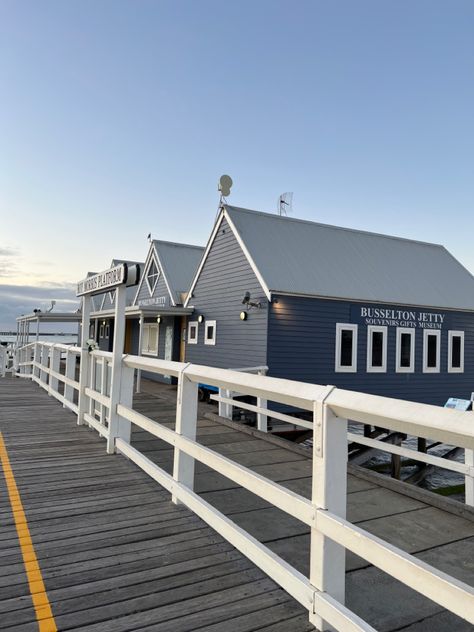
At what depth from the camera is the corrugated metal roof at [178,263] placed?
64.8 ft

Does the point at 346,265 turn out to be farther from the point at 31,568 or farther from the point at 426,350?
the point at 31,568

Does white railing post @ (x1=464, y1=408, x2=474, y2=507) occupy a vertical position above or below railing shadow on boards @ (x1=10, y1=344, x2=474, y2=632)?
below

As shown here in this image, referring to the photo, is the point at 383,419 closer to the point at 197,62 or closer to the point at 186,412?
the point at 186,412

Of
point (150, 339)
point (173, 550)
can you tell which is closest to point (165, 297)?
point (150, 339)

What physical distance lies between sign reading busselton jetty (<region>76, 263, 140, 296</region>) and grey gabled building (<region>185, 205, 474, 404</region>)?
7.26m

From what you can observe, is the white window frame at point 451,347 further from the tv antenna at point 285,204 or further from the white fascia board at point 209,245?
the white fascia board at point 209,245

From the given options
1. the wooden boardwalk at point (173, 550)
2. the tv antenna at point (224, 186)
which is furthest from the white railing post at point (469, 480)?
the tv antenna at point (224, 186)

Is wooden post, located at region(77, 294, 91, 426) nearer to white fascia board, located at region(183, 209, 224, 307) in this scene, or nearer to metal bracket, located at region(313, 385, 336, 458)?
metal bracket, located at region(313, 385, 336, 458)

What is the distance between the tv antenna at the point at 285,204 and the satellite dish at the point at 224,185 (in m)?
4.58

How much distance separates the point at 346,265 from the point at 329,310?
103 inches

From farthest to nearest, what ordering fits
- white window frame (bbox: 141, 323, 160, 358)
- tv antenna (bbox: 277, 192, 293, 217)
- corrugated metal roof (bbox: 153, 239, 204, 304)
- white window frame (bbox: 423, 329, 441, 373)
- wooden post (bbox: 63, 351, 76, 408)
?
tv antenna (bbox: 277, 192, 293, 217)
white window frame (bbox: 141, 323, 160, 358)
corrugated metal roof (bbox: 153, 239, 204, 304)
white window frame (bbox: 423, 329, 441, 373)
wooden post (bbox: 63, 351, 76, 408)

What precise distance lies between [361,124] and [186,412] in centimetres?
1683

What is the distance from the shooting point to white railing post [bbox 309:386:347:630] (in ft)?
6.91

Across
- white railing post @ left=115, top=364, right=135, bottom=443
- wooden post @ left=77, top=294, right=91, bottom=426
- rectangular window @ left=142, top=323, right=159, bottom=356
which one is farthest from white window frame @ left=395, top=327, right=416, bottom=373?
white railing post @ left=115, top=364, right=135, bottom=443
